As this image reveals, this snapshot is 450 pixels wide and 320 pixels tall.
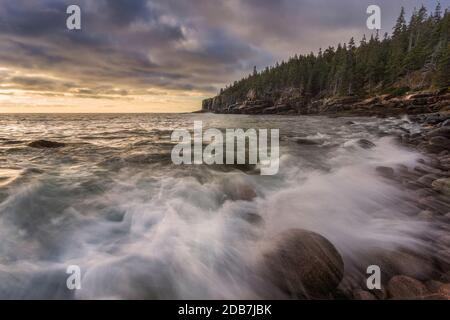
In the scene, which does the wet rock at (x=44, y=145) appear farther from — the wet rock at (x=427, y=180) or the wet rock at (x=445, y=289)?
the wet rock at (x=427, y=180)

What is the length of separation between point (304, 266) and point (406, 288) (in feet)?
4.43

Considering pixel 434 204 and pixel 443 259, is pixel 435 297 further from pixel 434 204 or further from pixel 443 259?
pixel 434 204

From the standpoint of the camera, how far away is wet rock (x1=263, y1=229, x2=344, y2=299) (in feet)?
10.7

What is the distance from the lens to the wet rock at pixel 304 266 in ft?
10.7

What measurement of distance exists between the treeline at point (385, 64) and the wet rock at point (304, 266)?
57827 millimetres

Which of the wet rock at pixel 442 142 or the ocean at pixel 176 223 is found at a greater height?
the wet rock at pixel 442 142

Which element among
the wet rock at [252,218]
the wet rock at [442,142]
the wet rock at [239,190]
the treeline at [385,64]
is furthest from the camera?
the treeline at [385,64]

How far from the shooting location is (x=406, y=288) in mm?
3145

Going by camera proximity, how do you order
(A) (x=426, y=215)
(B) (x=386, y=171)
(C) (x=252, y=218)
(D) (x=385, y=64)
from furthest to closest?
(D) (x=385, y=64) → (B) (x=386, y=171) → (C) (x=252, y=218) → (A) (x=426, y=215)

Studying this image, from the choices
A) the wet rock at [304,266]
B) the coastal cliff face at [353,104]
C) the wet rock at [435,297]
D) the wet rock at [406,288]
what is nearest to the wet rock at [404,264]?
the wet rock at [406,288]

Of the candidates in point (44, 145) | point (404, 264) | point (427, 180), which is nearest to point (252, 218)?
point (404, 264)

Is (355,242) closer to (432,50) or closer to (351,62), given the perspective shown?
(432,50)
